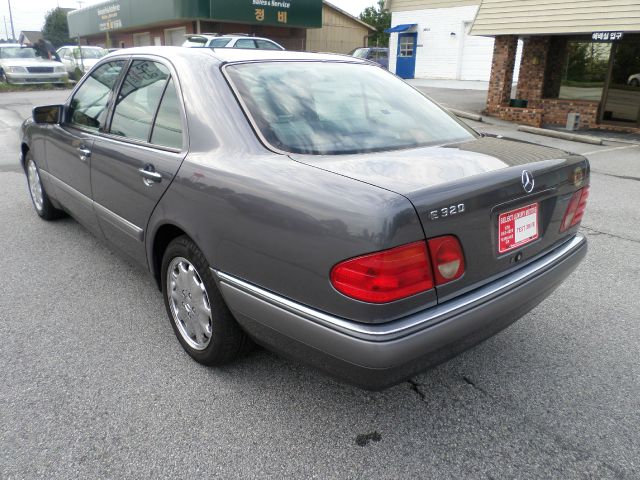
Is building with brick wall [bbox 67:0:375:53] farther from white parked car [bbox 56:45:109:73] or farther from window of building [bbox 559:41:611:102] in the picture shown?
window of building [bbox 559:41:611:102]

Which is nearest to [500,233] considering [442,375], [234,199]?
[442,375]

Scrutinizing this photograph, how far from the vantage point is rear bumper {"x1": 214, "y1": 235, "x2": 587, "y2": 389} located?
190cm

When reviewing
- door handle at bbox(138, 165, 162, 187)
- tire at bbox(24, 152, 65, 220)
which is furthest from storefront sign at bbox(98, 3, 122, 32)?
door handle at bbox(138, 165, 162, 187)

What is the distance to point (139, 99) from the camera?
3.16 meters

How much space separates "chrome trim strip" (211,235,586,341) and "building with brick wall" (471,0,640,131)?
11.5m

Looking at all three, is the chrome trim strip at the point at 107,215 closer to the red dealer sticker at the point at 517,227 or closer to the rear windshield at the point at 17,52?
the red dealer sticker at the point at 517,227

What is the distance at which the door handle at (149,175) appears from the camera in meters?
2.73

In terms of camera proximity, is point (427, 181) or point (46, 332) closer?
point (427, 181)

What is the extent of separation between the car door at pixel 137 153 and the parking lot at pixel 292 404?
641 millimetres

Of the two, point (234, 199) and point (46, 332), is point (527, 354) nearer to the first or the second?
point (234, 199)

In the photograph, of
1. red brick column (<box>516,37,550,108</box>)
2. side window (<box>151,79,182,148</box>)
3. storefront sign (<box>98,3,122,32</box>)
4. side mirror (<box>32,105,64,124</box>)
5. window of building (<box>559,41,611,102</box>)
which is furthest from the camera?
storefront sign (<box>98,3,122,32</box>)

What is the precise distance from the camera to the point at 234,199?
2.27 m

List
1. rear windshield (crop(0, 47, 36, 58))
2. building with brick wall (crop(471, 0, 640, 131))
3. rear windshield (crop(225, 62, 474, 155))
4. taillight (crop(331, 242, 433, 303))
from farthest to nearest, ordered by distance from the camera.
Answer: rear windshield (crop(0, 47, 36, 58))
building with brick wall (crop(471, 0, 640, 131))
rear windshield (crop(225, 62, 474, 155))
taillight (crop(331, 242, 433, 303))

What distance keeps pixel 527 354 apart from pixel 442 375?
570mm
